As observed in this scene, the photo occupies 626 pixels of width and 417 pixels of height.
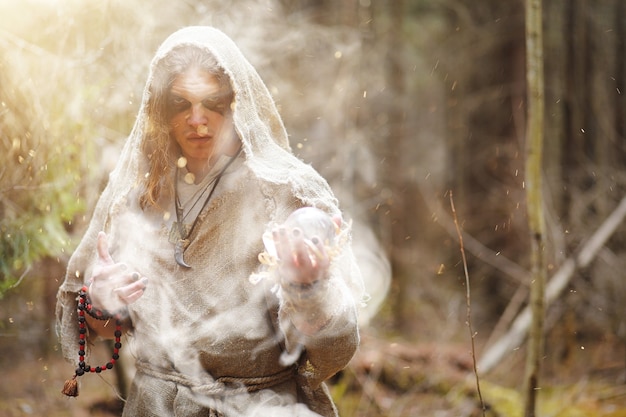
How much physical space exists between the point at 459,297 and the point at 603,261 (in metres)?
2.95

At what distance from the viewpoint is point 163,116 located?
86.6 inches

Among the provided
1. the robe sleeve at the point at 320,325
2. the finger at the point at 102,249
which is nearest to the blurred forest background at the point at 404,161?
the finger at the point at 102,249

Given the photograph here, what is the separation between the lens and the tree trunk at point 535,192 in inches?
123

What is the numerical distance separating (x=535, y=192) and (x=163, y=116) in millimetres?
1943

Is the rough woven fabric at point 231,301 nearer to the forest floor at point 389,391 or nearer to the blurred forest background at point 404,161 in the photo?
the blurred forest background at point 404,161

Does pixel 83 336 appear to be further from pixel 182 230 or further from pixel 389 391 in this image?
pixel 389 391

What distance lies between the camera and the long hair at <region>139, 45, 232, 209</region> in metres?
2.08

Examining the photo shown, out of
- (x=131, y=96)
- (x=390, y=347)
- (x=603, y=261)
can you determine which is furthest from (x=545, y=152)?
(x=131, y=96)

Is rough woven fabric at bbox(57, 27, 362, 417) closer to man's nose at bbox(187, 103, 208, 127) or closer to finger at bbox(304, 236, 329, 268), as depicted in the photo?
man's nose at bbox(187, 103, 208, 127)

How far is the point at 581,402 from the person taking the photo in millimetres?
5227

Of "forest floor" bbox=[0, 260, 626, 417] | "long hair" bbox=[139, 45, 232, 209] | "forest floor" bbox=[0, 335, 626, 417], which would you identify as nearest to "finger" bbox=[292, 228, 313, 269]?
"long hair" bbox=[139, 45, 232, 209]

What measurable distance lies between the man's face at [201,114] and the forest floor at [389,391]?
9.99ft

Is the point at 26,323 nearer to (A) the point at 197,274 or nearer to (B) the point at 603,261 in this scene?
(A) the point at 197,274

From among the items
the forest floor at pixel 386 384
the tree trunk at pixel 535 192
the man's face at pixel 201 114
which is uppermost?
the man's face at pixel 201 114
